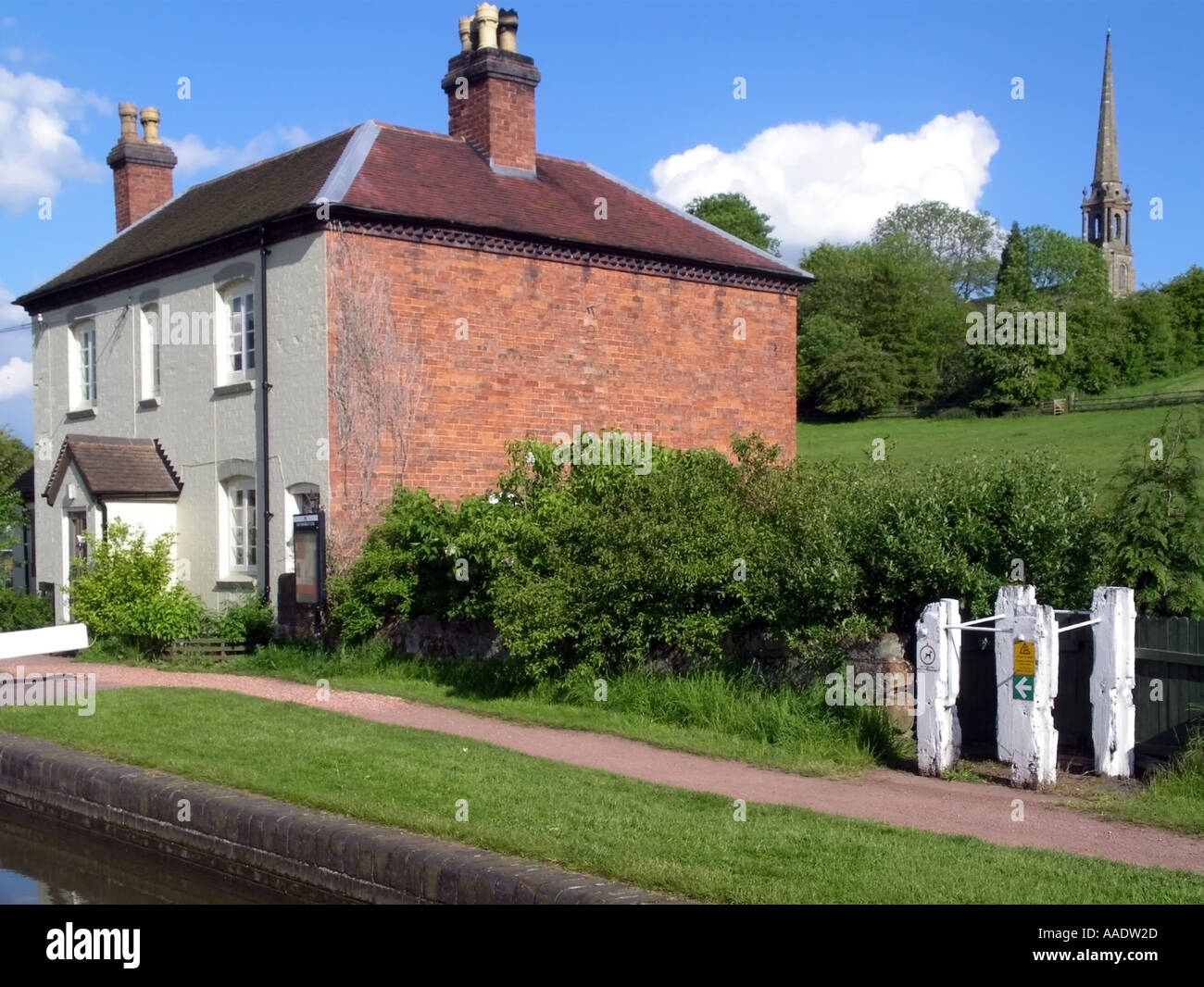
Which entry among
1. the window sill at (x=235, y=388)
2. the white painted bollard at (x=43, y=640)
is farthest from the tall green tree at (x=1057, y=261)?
the white painted bollard at (x=43, y=640)

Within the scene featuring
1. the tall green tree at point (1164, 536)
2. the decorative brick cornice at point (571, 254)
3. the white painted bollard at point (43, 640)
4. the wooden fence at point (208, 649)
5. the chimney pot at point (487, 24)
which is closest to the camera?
the tall green tree at point (1164, 536)

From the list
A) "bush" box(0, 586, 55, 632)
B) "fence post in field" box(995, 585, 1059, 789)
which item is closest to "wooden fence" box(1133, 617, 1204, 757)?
"fence post in field" box(995, 585, 1059, 789)

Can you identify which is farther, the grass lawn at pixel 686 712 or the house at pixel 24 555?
the house at pixel 24 555

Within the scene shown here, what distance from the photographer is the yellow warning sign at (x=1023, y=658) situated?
9.99 meters

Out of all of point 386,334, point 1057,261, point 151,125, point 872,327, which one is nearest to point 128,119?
point 151,125

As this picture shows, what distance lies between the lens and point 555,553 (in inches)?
571

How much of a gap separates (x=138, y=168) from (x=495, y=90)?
9296mm

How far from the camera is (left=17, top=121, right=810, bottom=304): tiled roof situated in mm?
19672

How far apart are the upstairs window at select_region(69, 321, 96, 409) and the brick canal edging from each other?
1406 cm

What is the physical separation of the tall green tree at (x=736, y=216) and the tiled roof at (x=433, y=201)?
45.4 m

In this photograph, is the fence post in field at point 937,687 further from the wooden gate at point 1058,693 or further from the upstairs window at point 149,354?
the upstairs window at point 149,354

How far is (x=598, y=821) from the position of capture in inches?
334

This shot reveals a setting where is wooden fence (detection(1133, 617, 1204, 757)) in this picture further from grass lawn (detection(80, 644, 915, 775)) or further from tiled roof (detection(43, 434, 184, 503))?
tiled roof (detection(43, 434, 184, 503))
